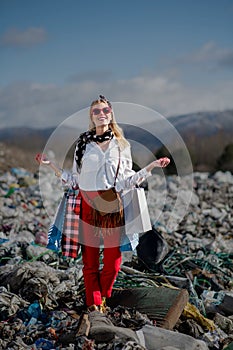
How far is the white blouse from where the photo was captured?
3.57 m

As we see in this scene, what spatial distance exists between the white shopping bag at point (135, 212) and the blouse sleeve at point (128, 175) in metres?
0.08

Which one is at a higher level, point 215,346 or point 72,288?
point 72,288

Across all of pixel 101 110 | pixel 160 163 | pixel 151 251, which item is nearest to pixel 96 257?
pixel 160 163

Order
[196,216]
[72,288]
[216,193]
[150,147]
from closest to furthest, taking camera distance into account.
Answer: [150,147] < [72,288] < [196,216] < [216,193]

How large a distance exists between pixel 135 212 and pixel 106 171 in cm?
35

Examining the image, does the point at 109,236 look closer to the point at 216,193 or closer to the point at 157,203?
the point at 157,203

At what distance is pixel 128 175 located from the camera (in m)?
3.62

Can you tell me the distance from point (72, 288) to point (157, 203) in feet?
18.9

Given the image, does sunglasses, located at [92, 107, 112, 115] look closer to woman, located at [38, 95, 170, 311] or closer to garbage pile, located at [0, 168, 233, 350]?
woman, located at [38, 95, 170, 311]

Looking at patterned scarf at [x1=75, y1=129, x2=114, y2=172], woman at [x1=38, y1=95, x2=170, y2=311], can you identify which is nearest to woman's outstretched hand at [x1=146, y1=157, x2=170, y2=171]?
woman at [x1=38, y1=95, x2=170, y2=311]

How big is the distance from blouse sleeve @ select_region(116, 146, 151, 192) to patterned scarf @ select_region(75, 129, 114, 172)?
0.17m

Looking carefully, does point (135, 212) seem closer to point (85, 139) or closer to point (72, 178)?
point (72, 178)

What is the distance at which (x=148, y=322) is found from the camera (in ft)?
11.6

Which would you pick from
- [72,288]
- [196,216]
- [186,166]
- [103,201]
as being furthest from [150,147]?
[196,216]
